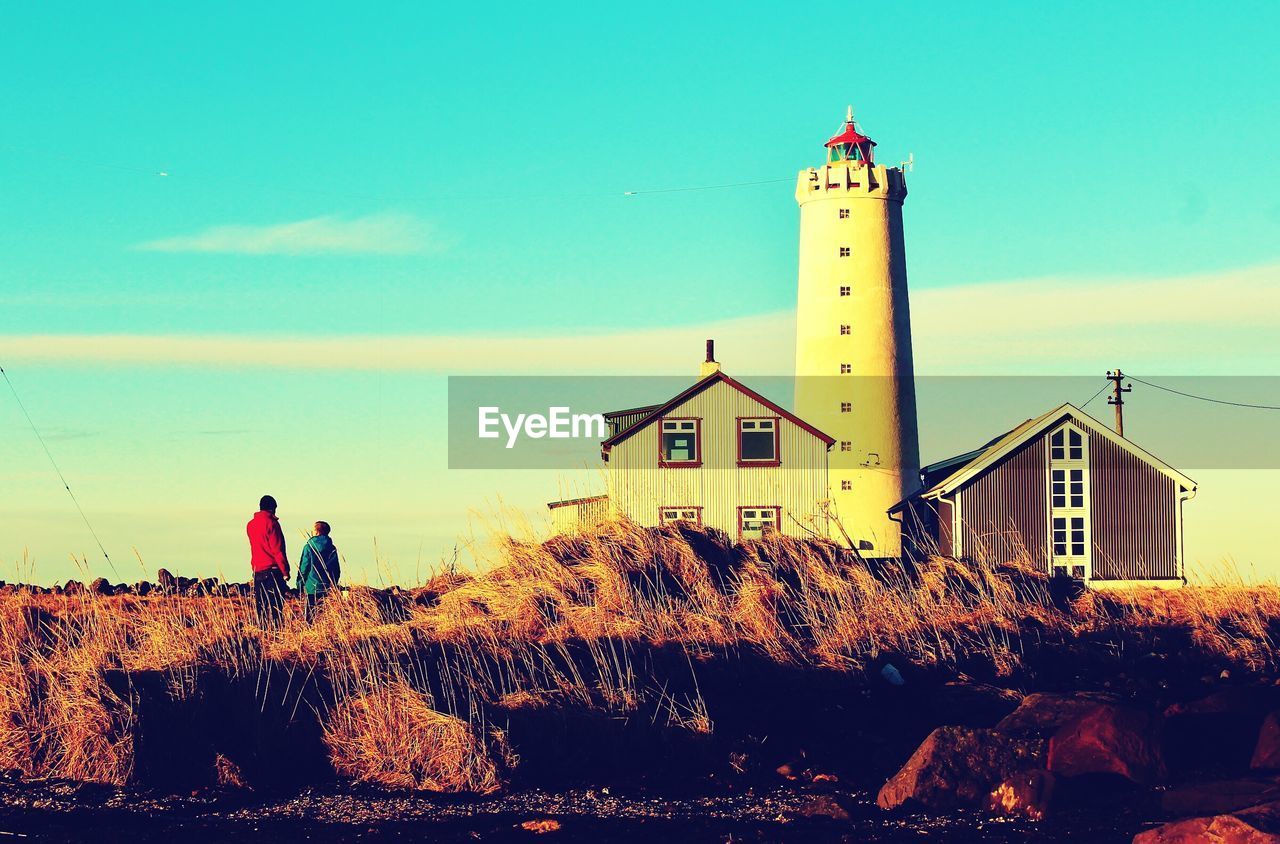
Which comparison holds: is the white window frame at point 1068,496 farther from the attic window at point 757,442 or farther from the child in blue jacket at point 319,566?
the child in blue jacket at point 319,566

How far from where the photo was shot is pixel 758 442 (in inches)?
1353

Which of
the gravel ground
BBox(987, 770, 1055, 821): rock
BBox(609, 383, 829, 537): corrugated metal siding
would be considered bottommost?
the gravel ground

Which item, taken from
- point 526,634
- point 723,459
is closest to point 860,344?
point 723,459

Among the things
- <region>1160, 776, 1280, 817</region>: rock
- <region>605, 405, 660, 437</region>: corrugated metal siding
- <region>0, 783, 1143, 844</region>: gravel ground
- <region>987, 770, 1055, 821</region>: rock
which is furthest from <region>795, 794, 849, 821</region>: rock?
<region>605, 405, 660, 437</region>: corrugated metal siding

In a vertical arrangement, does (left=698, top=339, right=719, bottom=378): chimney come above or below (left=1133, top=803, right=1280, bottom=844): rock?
above

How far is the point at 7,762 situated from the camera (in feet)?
33.3

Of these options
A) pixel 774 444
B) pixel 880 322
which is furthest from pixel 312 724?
pixel 880 322

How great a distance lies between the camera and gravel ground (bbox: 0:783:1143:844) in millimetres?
8336

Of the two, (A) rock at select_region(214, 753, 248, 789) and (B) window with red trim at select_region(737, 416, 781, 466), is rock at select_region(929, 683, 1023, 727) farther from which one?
(B) window with red trim at select_region(737, 416, 781, 466)

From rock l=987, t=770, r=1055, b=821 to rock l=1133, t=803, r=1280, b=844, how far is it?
49.8 inches

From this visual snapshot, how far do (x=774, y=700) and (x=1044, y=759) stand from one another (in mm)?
2906

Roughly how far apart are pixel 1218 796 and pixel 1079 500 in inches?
1000

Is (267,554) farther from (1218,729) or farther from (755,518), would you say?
(755,518)

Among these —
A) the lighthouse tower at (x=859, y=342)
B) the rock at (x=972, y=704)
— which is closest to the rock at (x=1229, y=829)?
the rock at (x=972, y=704)
